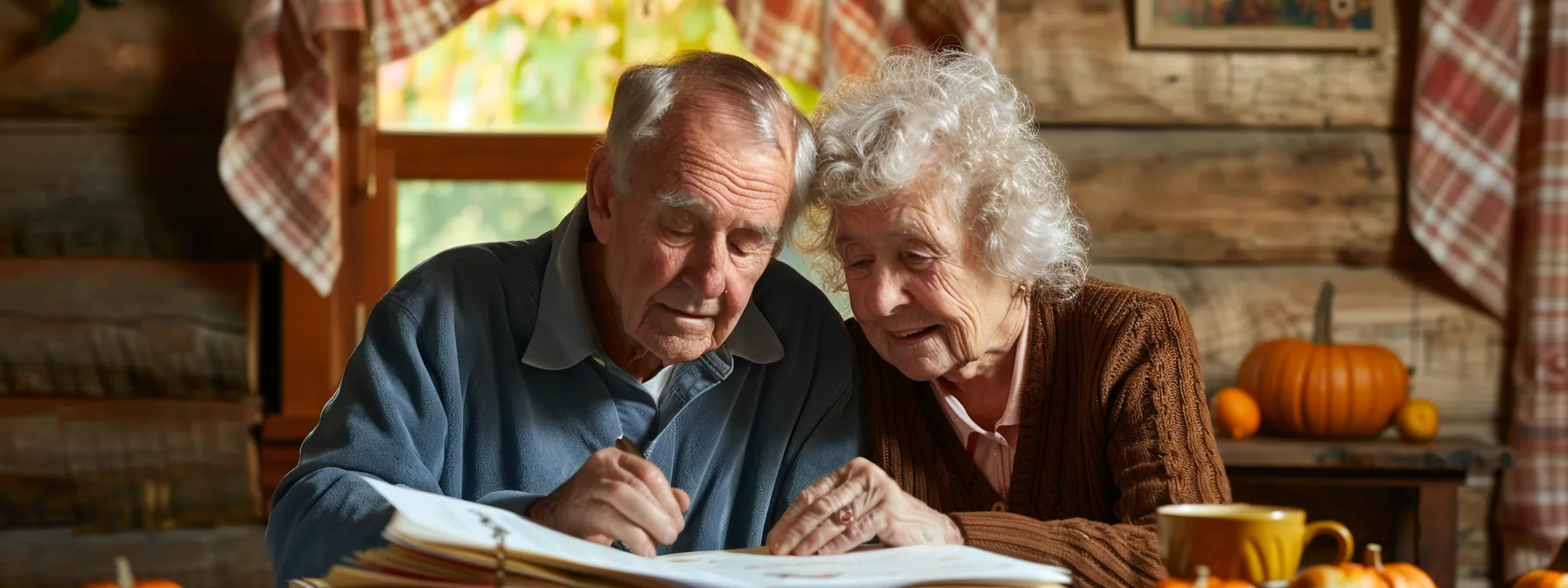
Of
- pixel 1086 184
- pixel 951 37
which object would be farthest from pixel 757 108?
pixel 1086 184

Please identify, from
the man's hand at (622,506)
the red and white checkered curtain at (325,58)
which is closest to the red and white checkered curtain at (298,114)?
the red and white checkered curtain at (325,58)

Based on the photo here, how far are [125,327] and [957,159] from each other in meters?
2.28

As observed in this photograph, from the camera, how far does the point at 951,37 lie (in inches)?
119

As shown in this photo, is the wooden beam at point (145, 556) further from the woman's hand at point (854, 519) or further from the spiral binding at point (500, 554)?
the spiral binding at point (500, 554)

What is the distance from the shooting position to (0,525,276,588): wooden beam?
121 inches

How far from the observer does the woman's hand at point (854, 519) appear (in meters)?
1.30

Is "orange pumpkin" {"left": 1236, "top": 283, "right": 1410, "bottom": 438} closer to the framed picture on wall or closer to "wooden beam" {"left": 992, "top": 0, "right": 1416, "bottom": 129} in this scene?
"wooden beam" {"left": 992, "top": 0, "right": 1416, "bottom": 129}

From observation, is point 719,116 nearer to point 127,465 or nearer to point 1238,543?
point 1238,543

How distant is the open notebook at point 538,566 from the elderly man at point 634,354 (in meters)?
0.26

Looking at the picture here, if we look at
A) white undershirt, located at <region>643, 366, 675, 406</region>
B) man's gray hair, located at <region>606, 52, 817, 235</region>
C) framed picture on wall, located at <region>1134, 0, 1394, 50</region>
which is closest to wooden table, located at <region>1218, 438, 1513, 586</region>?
framed picture on wall, located at <region>1134, 0, 1394, 50</region>

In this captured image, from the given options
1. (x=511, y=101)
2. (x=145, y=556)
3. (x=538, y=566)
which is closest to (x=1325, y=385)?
(x=511, y=101)

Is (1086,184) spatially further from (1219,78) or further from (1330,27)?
(1330,27)

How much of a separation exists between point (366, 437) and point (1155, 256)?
2232mm

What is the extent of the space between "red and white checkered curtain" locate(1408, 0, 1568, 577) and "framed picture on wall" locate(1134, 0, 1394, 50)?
12cm
